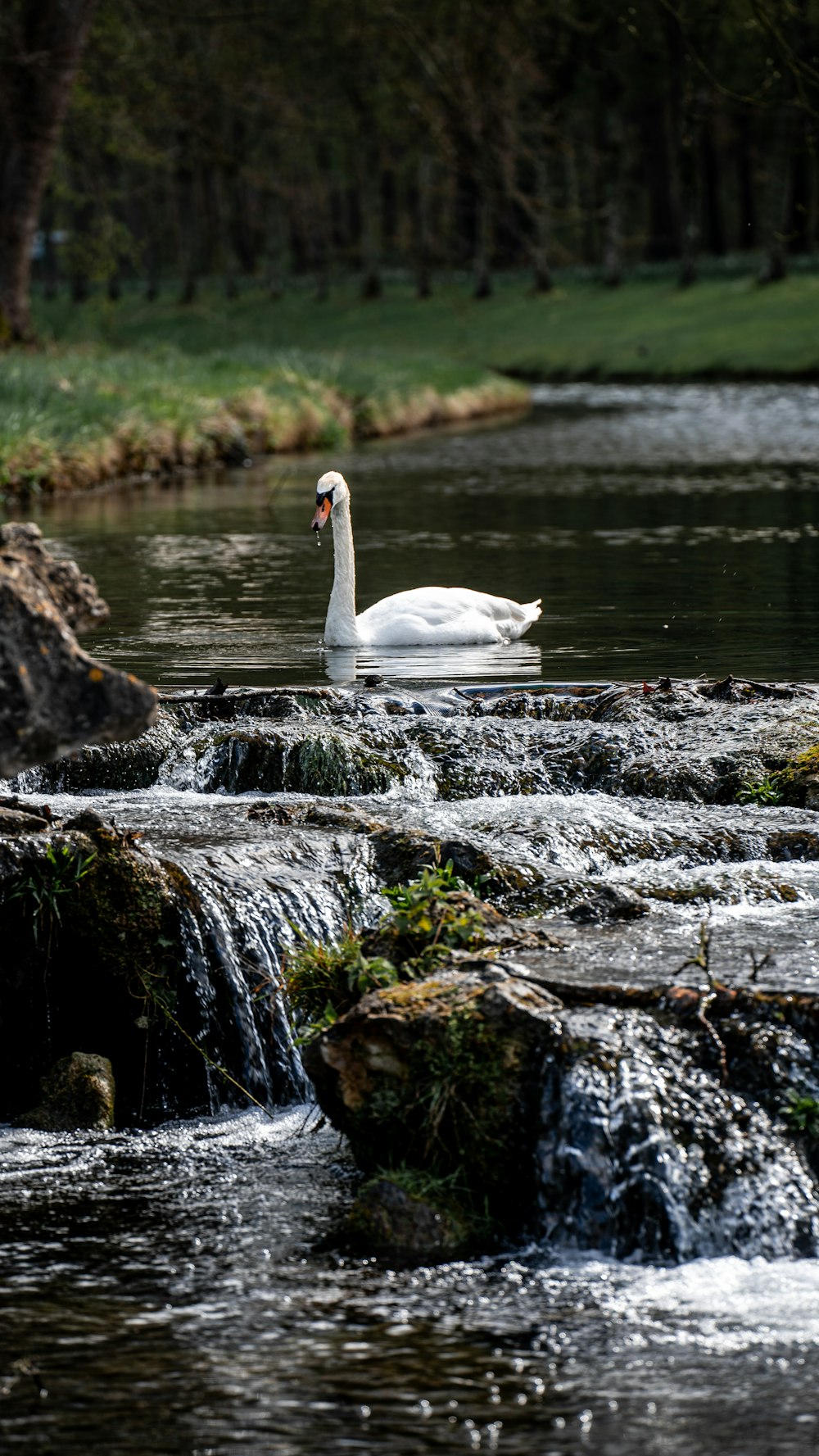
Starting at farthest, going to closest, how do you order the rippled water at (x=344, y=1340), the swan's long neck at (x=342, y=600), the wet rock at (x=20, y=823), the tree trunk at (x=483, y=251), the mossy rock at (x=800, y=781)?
the tree trunk at (x=483, y=251) < the swan's long neck at (x=342, y=600) < the mossy rock at (x=800, y=781) < the wet rock at (x=20, y=823) < the rippled water at (x=344, y=1340)

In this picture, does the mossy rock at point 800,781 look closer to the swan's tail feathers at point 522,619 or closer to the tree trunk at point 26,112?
the swan's tail feathers at point 522,619

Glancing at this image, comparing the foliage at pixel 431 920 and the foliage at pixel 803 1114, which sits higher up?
the foliage at pixel 431 920

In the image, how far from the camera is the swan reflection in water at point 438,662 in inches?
442

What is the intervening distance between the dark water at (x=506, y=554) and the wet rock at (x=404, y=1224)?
224 inches

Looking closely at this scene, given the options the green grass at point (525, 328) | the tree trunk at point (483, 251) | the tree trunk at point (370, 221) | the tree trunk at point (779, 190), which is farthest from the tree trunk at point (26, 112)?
the tree trunk at point (370, 221)

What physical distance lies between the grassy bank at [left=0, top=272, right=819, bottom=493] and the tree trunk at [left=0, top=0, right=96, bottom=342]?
1.41m

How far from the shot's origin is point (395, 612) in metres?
11.9

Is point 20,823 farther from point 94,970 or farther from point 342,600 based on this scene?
point 342,600

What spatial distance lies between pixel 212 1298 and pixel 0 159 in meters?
29.9

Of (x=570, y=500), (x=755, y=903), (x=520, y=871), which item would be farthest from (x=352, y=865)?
(x=570, y=500)

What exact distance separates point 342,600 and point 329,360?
25.9 metres

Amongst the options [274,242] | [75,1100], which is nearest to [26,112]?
[75,1100]

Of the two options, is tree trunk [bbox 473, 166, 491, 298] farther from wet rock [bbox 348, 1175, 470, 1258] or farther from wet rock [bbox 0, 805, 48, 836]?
wet rock [bbox 348, 1175, 470, 1258]

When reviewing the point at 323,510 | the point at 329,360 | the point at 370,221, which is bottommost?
the point at 323,510
